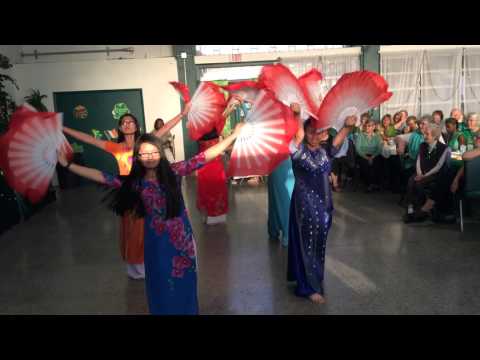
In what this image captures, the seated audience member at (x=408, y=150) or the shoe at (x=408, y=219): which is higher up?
the seated audience member at (x=408, y=150)

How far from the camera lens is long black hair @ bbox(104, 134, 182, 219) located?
2.41 metres

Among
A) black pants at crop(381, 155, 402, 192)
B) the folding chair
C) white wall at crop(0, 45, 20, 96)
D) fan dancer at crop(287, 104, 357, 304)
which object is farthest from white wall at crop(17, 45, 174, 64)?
fan dancer at crop(287, 104, 357, 304)

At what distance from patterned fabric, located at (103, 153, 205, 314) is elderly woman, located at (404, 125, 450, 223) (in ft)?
11.6

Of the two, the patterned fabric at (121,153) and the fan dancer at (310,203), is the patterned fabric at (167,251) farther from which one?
the patterned fabric at (121,153)

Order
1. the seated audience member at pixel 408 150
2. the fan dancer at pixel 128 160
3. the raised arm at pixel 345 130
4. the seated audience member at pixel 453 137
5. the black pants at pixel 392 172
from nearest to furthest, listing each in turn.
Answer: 1. the raised arm at pixel 345 130
2. the fan dancer at pixel 128 160
3. the seated audience member at pixel 453 137
4. the seated audience member at pixel 408 150
5. the black pants at pixel 392 172

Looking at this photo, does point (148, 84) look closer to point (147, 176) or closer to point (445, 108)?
point (445, 108)

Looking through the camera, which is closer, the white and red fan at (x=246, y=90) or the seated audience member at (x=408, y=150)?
the white and red fan at (x=246, y=90)

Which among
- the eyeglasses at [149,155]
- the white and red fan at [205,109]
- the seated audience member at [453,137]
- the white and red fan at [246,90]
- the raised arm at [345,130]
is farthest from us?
the seated audience member at [453,137]

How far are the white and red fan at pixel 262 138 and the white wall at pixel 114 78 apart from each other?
823 centimetres

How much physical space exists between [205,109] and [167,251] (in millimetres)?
2223

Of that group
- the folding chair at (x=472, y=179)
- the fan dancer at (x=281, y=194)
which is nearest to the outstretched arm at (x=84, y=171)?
the fan dancer at (x=281, y=194)

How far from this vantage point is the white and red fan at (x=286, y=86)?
300 cm

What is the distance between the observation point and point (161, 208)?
2438 millimetres

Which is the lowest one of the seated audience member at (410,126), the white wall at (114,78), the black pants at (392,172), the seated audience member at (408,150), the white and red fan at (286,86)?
the black pants at (392,172)
